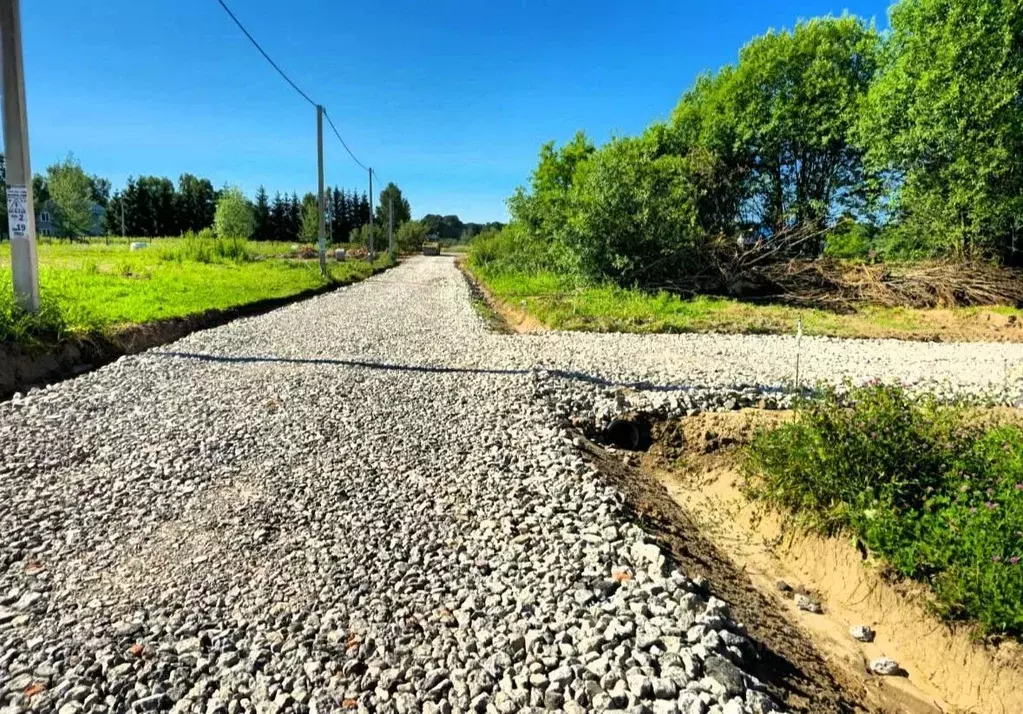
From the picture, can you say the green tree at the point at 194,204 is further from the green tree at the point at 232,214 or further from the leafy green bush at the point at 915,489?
the leafy green bush at the point at 915,489

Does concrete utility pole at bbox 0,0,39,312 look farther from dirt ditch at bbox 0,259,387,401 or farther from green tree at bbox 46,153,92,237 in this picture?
green tree at bbox 46,153,92,237

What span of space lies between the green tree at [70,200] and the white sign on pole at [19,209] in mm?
62659

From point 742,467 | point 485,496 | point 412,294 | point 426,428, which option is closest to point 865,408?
point 742,467

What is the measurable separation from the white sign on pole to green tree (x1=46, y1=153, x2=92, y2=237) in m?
62.7

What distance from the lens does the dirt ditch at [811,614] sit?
112 inches

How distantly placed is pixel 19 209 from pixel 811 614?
10839 millimetres

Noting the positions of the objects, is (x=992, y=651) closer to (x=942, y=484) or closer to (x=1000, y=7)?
Result: (x=942, y=484)

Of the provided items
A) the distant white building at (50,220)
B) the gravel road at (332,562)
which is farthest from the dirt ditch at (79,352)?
the distant white building at (50,220)

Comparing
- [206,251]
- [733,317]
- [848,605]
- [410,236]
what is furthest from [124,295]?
[410,236]

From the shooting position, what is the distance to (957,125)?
1641 cm

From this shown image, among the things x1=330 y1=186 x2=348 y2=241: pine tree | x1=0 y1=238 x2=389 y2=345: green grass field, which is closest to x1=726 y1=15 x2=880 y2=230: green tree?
x1=0 y1=238 x2=389 y2=345: green grass field

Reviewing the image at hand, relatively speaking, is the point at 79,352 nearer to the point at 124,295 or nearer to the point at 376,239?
the point at 124,295

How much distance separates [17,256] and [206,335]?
298 cm

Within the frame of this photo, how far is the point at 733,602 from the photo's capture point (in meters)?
3.31
